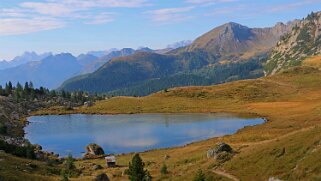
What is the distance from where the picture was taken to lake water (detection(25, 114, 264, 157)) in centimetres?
10500

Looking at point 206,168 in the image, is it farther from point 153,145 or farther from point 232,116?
point 232,116

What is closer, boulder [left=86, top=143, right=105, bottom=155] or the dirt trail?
the dirt trail

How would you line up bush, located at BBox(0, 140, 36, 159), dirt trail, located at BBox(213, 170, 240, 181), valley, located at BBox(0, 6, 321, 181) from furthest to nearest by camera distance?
bush, located at BBox(0, 140, 36, 159)
valley, located at BBox(0, 6, 321, 181)
dirt trail, located at BBox(213, 170, 240, 181)

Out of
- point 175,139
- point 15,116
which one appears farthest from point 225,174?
point 15,116

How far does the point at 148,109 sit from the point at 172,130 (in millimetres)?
59618

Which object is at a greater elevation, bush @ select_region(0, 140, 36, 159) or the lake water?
bush @ select_region(0, 140, 36, 159)

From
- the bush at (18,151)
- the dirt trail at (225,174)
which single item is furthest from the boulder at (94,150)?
the dirt trail at (225,174)

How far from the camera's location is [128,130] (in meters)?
128

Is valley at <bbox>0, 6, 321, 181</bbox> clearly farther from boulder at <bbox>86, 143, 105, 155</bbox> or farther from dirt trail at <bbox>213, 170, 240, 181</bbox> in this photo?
dirt trail at <bbox>213, 170, 240, 181</bbox>

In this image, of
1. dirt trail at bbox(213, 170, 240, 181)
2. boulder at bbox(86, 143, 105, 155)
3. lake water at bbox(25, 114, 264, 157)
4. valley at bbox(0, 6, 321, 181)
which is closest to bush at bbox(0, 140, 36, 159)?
valley at bbox(0, 6, 321, 181)

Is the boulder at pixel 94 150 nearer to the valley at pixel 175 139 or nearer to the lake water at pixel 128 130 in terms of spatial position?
the valley at pixel 175 139

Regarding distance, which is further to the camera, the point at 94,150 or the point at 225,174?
the point at 94,150

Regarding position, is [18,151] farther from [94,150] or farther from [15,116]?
[15,116]

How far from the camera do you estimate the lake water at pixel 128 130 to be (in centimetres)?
10500
